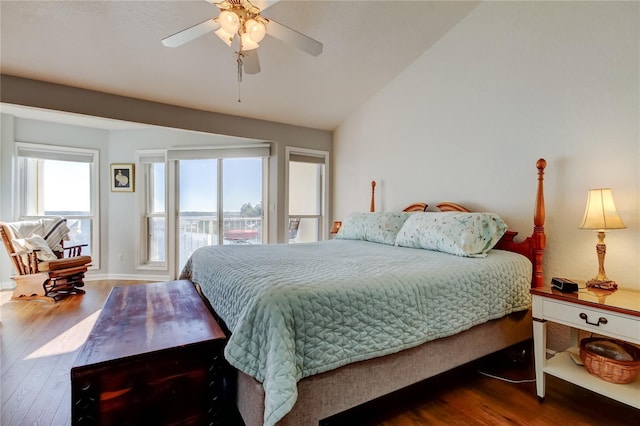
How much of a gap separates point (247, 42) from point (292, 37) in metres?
0.30

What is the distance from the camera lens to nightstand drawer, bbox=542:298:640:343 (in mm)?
1461

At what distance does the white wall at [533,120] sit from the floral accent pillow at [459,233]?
14.9 inches

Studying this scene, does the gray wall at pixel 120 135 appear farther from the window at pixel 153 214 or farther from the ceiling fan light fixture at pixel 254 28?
the ceiling fan light fixture at pixel 254 28

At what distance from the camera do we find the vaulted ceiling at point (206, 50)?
2.30 metres

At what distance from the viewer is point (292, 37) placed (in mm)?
2025

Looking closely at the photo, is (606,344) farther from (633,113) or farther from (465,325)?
(633,113)

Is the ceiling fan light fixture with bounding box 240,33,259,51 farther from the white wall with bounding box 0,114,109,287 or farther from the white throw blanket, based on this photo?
the white wall with bounding box 0,114,109,287

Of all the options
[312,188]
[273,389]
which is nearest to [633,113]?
[273,389]

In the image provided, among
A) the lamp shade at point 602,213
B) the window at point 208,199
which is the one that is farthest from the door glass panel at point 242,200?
the lamp shade at point 602,213

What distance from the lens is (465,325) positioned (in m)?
1.70

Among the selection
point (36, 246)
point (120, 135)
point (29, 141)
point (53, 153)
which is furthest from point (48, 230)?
point (120, 135)

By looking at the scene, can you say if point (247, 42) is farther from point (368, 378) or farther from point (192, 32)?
point (368, 378)

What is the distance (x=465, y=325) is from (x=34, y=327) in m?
3.58

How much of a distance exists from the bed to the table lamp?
1.07 ft
